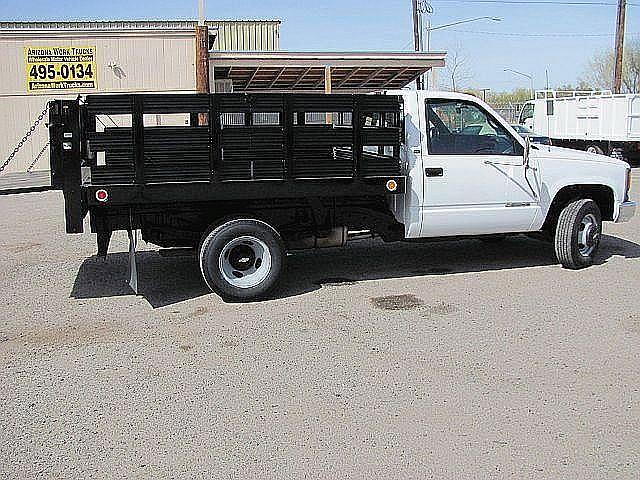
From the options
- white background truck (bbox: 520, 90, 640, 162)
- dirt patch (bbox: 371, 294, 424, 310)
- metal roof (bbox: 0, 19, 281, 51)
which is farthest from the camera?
metal roof (bbox: 0, 19, 281, 51)

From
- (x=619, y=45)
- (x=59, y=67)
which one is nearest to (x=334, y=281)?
(x=59, y=67)

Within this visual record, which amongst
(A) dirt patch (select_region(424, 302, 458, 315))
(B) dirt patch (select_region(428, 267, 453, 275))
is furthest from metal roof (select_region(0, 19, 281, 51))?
(A) dirt patch (select_region(424, 302, 458, 315))

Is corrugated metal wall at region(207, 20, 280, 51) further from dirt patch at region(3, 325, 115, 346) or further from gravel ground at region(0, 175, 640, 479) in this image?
dirt patch at region(3, 325, 115, 346)

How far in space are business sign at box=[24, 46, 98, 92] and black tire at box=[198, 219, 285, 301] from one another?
61.5 feet

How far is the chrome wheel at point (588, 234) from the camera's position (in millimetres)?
9109

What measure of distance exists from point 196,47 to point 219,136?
57.6ft

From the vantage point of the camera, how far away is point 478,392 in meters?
5.30

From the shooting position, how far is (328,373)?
5.73 meters

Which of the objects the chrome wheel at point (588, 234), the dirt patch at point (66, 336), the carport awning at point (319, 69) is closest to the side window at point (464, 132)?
the chrome wheel at point (588, 234)

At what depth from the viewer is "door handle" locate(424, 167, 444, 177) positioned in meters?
8.22

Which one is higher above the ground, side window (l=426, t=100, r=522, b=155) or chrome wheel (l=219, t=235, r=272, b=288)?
side window (l=426, t=100, r=522, b=155)

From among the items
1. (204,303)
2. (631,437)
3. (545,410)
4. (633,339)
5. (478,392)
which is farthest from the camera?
(204,303)

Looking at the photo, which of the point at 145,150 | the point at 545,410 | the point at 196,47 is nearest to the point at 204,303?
the point at 145,150

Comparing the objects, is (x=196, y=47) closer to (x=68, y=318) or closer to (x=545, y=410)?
(x=68, y=318)
